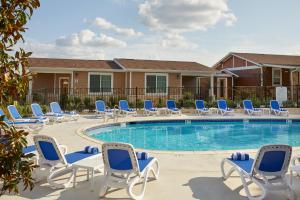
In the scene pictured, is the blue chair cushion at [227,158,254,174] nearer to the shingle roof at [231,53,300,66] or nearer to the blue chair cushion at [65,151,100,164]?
the blue chair cushion at [65,151,100,164]

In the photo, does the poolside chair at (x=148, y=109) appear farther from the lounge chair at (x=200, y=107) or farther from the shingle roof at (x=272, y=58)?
the shingle roof at (x=272, y=58)

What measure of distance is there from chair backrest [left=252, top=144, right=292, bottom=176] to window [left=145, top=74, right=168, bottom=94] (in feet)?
66.5

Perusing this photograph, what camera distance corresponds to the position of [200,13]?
17250 millimetres

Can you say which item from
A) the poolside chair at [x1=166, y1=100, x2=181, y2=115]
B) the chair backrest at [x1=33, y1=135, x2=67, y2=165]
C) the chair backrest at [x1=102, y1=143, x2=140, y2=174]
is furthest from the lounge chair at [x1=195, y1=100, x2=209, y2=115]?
the chair backrest at [x1=102, y1=143, x2=140, y2=174]

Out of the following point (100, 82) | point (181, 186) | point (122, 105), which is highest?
point (100, 82)

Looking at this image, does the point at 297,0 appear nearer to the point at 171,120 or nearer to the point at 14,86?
the point at 171,120

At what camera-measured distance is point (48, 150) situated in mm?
5492

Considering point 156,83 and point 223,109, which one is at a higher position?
point 156,83

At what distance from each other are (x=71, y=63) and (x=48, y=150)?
1993 cm

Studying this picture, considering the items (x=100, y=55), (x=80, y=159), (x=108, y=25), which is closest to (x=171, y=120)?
(x=108, y=25)

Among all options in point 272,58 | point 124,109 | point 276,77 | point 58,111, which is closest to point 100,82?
point 124,109

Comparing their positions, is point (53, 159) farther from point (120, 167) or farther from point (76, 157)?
point (120, 167)

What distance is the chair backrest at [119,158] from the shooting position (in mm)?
4809

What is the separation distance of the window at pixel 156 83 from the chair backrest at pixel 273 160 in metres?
20.3
